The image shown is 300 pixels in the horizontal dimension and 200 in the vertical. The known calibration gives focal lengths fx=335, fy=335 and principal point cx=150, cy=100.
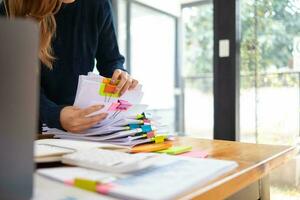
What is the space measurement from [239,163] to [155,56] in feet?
11.6

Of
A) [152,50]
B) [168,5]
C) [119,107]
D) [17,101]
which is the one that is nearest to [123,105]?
[119,107]

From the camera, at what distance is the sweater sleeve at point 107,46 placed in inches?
54.8

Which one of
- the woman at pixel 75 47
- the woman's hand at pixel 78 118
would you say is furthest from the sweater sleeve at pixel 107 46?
the woman's hand at pixel 78 118

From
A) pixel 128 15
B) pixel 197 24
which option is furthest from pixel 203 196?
pixel 197 24

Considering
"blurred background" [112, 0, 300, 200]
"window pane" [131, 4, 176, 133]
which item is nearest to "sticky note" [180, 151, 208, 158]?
"blurred background" [112, 0, 300, 200]

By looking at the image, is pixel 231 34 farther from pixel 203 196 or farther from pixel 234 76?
pixel 203 196

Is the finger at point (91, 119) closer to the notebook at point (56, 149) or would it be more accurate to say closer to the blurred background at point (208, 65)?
the notebook at point (56, 149)

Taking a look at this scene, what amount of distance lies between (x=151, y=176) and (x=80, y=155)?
0.16 metres

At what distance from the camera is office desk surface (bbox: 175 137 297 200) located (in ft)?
1.48

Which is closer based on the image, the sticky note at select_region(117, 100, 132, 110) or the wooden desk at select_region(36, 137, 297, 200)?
the wooden desk at select_region(36, 137, 297, 200)

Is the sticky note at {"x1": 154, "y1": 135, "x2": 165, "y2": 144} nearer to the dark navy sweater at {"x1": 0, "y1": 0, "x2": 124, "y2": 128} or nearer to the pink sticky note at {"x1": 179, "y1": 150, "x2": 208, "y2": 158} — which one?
the pink sticky note at {"x1": 179, "y1": 150, "x2": 208, "y2": 158}

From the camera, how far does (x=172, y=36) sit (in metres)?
4.25

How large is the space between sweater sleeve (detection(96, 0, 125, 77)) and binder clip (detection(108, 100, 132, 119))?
0.51 meters

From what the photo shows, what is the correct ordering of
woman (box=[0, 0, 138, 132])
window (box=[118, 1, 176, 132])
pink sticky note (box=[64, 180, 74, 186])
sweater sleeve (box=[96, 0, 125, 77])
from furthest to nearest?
window (box=[118, 1, 176, 132]) < sweater sleeve (box=[96, 0, 125, 77]) < woman (box=[0, 0, 138, 132]) < pink sticky note (box=[64, 180, 74, 186])
